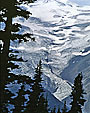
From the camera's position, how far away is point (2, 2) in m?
13.1

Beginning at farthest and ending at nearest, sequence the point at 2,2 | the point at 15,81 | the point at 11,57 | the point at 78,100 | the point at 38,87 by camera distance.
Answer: the point at 38,87
the point at 78,100
the point at 15,81
the point at 11,57
the point at 2,2

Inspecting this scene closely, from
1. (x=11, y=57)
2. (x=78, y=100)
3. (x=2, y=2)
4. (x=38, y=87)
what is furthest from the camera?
(x=38, y=87)

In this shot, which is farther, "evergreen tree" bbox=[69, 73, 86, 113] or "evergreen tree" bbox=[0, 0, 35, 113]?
"evergreen tree" bbox=[69, 73, 86, 113]

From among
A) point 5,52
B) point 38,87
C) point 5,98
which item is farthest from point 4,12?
point 38,87

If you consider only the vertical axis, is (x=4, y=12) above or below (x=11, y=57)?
above

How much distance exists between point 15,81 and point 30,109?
890 cm

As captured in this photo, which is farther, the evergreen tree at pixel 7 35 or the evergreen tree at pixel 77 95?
the evergreen tree at pixel 77 95

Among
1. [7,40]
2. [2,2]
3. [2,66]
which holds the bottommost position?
[2,66]

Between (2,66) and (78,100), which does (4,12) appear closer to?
(2,66)

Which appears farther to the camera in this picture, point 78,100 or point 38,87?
point 38,87

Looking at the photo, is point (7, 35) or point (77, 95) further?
point (77, 95)

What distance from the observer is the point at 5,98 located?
14648mm

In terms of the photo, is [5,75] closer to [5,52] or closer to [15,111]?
[5,52]

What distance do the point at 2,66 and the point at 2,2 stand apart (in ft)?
9.39
